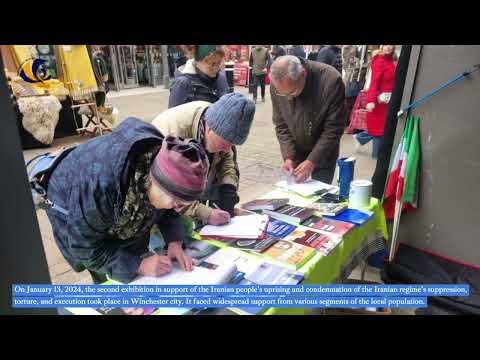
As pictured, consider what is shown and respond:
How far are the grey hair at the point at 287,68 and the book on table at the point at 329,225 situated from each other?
30.9 inches

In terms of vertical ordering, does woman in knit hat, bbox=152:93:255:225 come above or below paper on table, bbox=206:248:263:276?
above

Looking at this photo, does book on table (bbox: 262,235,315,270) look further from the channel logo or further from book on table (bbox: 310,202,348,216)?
the channel logo

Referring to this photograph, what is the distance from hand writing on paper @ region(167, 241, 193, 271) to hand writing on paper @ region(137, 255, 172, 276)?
5 centimetres

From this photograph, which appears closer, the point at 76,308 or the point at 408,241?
the point at 76,308

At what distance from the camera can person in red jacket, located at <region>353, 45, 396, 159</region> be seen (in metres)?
3.58

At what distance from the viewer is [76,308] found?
38.5 inches

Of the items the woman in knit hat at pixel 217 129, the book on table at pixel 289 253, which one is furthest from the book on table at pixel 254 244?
the woman in knit hat at pixel 217 129

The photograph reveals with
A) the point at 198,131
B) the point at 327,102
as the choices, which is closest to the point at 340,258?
the point at 198,131

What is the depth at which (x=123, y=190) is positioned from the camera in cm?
97

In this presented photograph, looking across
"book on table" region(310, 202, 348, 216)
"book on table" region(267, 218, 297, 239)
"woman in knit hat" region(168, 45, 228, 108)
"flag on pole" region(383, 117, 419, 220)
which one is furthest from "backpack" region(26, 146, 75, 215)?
"flag on pole" region(383, 117, 419, 220)

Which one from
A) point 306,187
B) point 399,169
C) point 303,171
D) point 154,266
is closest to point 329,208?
point 306,187

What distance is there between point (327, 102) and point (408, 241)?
115 centimetres
